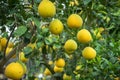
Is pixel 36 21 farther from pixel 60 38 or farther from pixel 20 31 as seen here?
pixel 60 38

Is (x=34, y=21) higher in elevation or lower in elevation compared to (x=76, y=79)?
higher

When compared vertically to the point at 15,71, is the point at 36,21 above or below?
above

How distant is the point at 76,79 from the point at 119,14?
66 cm

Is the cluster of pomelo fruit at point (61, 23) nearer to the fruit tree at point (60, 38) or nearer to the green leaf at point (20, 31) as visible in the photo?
the fruit tree at point (60, 38)

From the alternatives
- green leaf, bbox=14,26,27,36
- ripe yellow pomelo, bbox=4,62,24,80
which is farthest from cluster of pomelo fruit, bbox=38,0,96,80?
ripe yellow pomelo, bbox=4,62,24,80

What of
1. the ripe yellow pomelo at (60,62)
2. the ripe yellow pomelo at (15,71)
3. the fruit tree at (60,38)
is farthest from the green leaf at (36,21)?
the ripe yellow pomelo at (60,62)

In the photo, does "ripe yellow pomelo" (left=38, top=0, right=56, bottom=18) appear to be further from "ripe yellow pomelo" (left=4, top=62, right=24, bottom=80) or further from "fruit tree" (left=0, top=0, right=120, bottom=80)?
"ripe yellow pomelo" (left=4, top=62, right=24, bottom=80)

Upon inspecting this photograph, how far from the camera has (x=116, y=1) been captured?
234 cm

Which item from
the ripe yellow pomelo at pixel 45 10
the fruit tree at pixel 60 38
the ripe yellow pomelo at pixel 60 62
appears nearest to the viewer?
the ripe yellow pomelo at pixel 45 10

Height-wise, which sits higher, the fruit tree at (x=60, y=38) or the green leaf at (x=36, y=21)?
the green leaf at (x=36, y=21)

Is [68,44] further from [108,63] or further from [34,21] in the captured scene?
[34,21]

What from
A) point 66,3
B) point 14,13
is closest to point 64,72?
point 66,3

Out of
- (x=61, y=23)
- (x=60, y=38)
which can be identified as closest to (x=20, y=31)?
(x=61, y=23)

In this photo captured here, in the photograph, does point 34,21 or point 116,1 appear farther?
point 116,1
